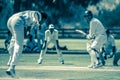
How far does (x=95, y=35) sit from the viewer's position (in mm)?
17672

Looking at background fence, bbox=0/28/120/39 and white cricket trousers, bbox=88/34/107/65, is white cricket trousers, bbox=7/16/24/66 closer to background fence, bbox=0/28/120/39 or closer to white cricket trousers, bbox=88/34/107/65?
white cricket trousers, bbox=88/34/107/65

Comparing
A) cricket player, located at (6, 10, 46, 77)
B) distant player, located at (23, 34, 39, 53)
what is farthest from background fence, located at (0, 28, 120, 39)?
cricket player, located at (6, 10, 46, 77)

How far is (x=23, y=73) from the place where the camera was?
49.7 feet

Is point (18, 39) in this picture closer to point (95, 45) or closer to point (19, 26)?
point (19, 26)

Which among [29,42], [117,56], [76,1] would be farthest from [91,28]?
[76,1]

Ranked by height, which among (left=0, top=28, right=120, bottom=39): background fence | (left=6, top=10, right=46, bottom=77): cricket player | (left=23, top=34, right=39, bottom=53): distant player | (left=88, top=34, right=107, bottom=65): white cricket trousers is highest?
(left=6, top=10, right=46, bottom=77): cricket player

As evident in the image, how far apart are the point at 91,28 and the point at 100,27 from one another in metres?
0.37

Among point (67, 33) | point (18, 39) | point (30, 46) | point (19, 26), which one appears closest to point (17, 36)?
point (18, 39)

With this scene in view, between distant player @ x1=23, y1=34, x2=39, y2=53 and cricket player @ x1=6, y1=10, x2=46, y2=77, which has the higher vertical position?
cricket player @ x1=6, y1=10, x2=46, y2=77

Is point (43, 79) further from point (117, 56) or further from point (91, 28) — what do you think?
point (117, 56)

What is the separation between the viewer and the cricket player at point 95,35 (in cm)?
1741

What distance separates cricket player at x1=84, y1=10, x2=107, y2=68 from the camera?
17406 millimetres

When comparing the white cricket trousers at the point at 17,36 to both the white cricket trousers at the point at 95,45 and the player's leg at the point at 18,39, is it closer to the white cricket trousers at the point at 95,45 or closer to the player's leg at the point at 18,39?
the player's leg at the point at 18,39

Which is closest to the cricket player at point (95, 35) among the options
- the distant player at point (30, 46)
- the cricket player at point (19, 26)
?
the cricket player at point (19, 26)
